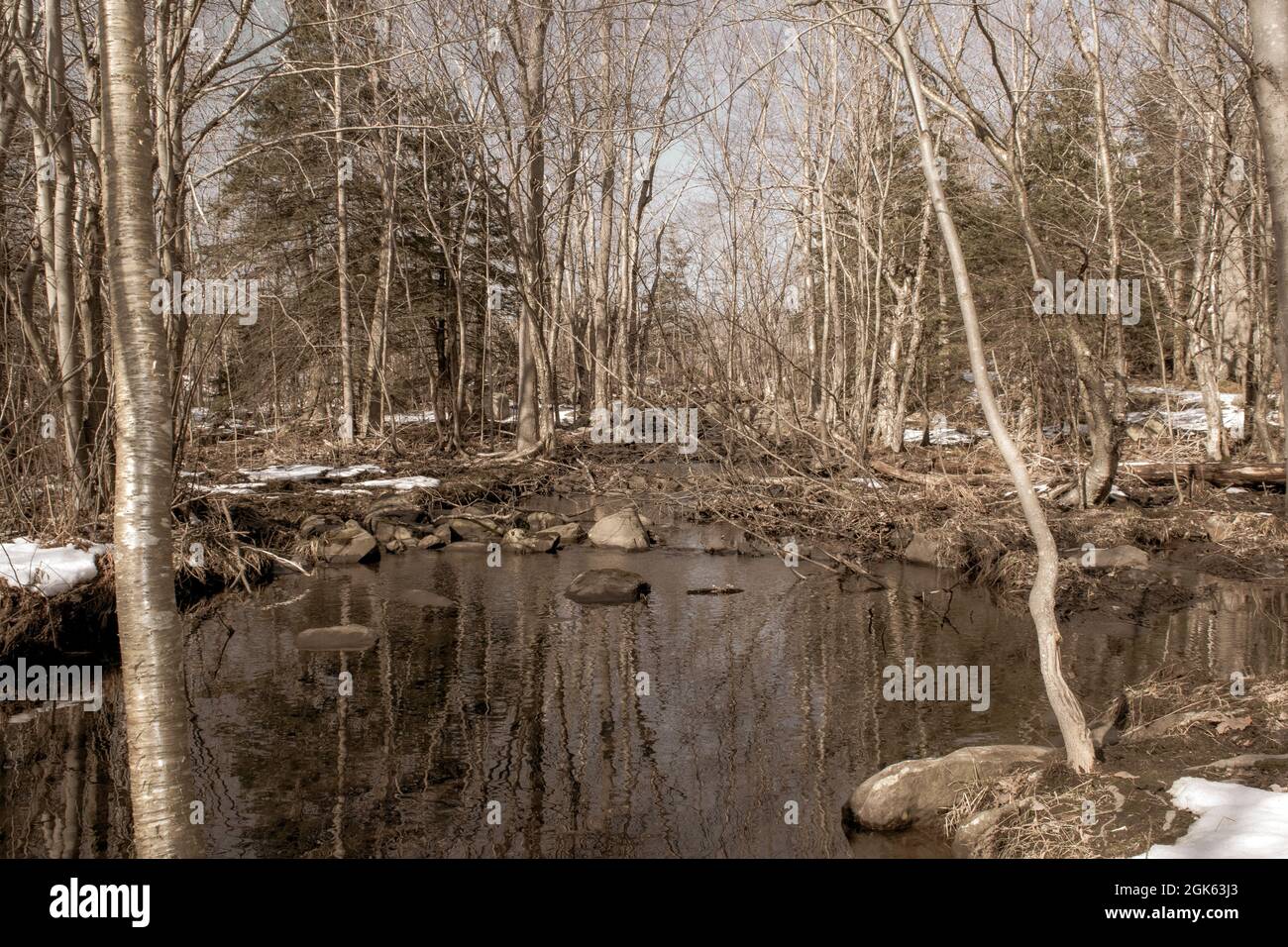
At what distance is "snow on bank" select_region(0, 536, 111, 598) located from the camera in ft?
27.1

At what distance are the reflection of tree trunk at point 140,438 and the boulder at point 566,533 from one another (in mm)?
10238

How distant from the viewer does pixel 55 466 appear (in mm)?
10055

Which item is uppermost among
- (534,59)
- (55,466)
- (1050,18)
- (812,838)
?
(534,59)

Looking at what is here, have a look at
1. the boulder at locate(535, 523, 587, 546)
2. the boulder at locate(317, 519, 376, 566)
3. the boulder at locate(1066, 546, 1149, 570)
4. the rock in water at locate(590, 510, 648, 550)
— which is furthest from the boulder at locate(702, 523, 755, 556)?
the boulder at locate(317, 519, 376, 566)

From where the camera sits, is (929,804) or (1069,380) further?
(1069,380)

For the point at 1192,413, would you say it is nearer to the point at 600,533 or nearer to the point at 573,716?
the point at 600,533

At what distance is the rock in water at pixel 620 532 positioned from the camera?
517 inches

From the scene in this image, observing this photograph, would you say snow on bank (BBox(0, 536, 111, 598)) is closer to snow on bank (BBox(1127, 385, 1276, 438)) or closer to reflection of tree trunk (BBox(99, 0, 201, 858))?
reflection of tree trunk (BBox(99, 0, 201, 858))

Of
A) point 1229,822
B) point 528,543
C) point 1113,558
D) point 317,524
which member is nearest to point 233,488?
point 317,524

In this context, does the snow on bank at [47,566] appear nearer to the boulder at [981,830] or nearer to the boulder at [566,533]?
the boulder at [566,533]

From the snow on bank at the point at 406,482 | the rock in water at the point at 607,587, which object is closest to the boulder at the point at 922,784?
the rock in water at the point at 607,587
